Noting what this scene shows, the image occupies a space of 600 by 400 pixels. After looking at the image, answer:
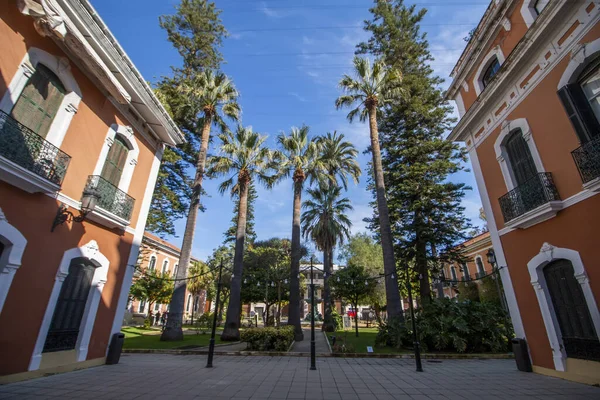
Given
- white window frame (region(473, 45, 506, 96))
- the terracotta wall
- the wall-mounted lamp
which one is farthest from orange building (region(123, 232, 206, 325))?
the terracotta wall

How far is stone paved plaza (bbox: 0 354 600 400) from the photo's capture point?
18.5 ft

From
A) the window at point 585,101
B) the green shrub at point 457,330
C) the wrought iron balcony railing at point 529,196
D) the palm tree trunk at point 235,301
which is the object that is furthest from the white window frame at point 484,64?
the palm tree trunk at point 235,301

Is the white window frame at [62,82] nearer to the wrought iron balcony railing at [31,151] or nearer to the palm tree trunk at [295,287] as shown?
the wrought iron balcony railing at [31,151]

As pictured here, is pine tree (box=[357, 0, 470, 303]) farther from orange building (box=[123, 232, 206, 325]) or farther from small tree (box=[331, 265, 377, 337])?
orange building (box=[123, 232, 206, 325])

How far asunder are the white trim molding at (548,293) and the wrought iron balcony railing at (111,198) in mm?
12710

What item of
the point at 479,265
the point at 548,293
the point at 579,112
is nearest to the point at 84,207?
Answer: the point at 579,112

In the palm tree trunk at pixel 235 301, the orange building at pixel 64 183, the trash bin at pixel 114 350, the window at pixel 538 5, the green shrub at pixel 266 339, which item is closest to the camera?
the orange building at pixel 64 183

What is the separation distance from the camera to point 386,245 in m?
14.4

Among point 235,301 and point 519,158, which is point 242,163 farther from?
point 519,158

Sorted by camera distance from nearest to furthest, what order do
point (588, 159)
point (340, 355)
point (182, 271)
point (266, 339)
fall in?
point (588, 159) < point (340, 355) < point (266, 339) < point (182, 271)

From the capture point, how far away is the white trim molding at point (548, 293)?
246 inches

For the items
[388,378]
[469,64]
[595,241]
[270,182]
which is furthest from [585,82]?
[270,182]

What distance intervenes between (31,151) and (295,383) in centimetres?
838

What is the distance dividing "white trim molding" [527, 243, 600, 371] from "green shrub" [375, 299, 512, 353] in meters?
4.58
